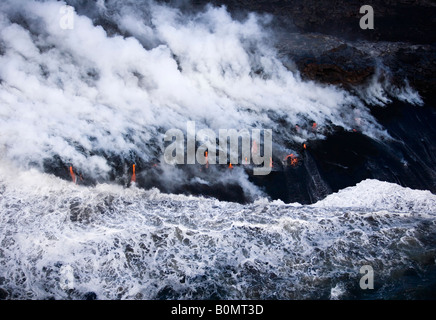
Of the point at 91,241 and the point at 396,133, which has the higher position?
the point at 396,133

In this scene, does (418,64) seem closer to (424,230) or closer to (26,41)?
(424,230)

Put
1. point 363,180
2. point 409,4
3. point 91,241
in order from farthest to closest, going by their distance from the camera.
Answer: point 409,4
point 363,180
point 91,241

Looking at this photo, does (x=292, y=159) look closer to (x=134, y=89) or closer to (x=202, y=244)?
(x=202, y=244)

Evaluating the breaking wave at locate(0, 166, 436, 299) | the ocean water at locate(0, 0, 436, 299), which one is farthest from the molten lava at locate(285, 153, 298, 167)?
the breaking wave at locate(0, 166, 436, 299)

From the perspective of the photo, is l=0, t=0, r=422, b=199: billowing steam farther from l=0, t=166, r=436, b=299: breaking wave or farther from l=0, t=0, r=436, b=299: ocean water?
l=0, t=166, r=436, b=299: breaking wave

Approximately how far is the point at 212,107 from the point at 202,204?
6071 millimetres

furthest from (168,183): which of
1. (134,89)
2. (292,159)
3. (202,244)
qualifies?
(134,89)

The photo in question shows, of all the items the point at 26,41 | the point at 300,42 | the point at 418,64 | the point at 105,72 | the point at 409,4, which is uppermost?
the point at 409,4

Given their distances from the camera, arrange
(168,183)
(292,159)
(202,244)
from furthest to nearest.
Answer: (292,159) → (168,183) → (202,244)

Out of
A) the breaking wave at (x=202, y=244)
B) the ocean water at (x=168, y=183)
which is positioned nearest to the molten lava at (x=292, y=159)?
the ocean water at (x=168, y=183)

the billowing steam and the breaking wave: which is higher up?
the billowing steam

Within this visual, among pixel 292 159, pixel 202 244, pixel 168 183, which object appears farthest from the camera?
pixel 292 159
